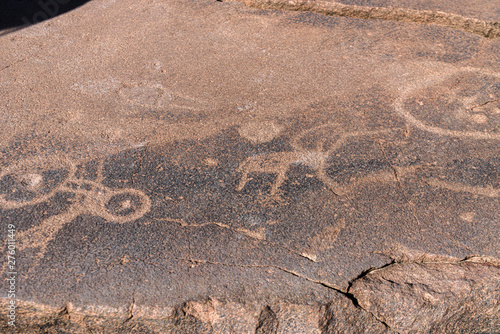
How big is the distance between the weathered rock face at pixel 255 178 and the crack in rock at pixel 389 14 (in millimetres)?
21

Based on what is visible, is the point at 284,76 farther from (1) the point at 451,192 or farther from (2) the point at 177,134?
(1) the point at 451,192

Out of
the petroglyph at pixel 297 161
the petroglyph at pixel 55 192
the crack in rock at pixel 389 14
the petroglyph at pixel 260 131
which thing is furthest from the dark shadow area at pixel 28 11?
the petroglyph at pixel 297 161

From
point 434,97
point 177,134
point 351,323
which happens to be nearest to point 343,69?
point 434,97

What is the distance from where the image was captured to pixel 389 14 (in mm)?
3131

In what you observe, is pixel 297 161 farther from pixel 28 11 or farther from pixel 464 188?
pixel 28 11

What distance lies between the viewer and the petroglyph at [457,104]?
2.14m

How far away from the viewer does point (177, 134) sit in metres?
2.17

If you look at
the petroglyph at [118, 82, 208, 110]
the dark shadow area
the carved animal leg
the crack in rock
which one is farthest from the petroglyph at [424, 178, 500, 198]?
the dark shadow area

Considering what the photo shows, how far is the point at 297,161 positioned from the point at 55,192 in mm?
1095

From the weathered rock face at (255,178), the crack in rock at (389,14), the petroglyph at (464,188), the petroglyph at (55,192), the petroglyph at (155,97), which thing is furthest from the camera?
the crack in rock at (389,14)

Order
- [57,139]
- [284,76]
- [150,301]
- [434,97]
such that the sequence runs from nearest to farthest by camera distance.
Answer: [150,301] → [57,139] → [434,97] → [284,76]

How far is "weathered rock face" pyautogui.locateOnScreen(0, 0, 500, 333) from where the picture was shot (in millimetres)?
1485

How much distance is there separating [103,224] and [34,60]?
164cm

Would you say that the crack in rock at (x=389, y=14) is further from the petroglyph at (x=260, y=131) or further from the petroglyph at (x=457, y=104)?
the petroglyph at (x=260, y=131)
